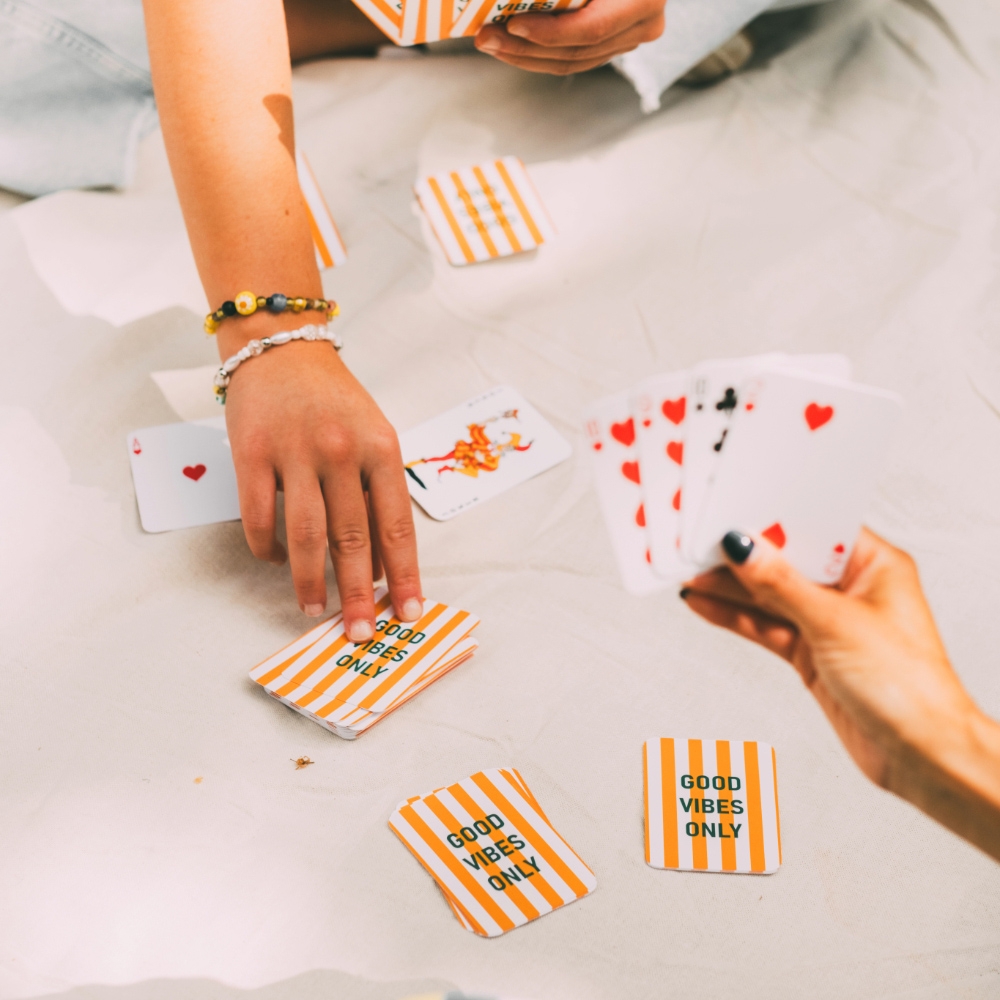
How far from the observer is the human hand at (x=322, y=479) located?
1.07 meters

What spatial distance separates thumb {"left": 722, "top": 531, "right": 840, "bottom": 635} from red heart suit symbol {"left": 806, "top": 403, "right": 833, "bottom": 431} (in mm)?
178

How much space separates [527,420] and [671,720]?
1.70 feet

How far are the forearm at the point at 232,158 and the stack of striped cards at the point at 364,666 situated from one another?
406mm

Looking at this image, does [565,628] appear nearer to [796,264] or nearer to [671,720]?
[671,720]

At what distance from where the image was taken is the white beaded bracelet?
115 cm

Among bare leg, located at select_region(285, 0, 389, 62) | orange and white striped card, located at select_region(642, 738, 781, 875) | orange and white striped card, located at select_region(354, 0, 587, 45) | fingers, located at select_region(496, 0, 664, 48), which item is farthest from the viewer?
bare leg, located at select_region(285, 0, 389, 62)

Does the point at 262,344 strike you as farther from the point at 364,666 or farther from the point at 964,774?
the point at 964,774

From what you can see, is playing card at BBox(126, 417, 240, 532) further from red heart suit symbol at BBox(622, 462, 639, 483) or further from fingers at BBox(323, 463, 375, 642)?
red heart suit symbol at BBox(622, 462, 639, 483)

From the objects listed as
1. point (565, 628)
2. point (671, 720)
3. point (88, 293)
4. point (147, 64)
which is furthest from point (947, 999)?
point (147, 64)

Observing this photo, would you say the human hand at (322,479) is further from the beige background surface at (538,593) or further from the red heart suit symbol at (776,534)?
the red heart suit symbol at (776,534)

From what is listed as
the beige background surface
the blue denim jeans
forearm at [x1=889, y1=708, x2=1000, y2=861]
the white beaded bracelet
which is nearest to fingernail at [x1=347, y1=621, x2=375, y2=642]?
the beige background surface

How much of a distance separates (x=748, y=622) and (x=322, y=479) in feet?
1.67

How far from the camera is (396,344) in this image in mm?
1515

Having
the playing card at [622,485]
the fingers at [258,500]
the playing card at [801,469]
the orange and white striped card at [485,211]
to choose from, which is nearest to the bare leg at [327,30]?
the orange and white striped card at [485,211]
